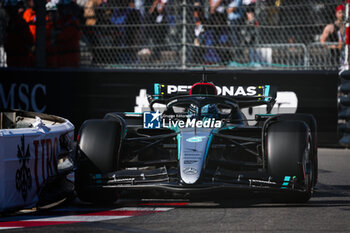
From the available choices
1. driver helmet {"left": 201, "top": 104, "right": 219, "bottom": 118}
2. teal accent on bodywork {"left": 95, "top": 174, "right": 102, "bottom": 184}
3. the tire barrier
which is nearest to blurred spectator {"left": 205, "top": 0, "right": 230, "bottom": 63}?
the tire barrier

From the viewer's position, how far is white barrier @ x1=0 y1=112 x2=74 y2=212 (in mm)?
5484

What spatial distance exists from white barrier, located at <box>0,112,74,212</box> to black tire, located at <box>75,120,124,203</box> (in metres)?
0.25

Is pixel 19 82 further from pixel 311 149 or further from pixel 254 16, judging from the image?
pixel 311 149

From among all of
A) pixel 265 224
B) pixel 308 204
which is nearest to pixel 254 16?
pixel 308 204

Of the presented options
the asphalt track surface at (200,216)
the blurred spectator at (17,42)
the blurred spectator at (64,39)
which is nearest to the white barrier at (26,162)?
the asphalt track surface at (200,216)

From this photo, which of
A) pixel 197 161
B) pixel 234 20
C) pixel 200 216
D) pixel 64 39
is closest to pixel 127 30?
pixel 64 39

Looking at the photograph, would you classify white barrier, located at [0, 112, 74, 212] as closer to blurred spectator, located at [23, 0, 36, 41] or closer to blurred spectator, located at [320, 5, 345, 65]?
blurred spectator, located at [320, 5, 345, 65]

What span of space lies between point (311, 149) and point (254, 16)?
5.39 m

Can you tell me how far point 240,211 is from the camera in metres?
5.73

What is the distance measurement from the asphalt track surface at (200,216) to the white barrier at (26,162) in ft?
0.57

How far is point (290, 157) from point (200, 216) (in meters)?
1.04

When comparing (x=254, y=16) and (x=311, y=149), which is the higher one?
(x=254, y=16)

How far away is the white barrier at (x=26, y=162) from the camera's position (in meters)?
5.48

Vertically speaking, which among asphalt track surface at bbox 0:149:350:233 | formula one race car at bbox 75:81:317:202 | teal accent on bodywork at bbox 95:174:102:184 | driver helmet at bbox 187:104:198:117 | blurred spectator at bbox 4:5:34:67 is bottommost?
asphalt track surface at bbox 0:149:350:233
